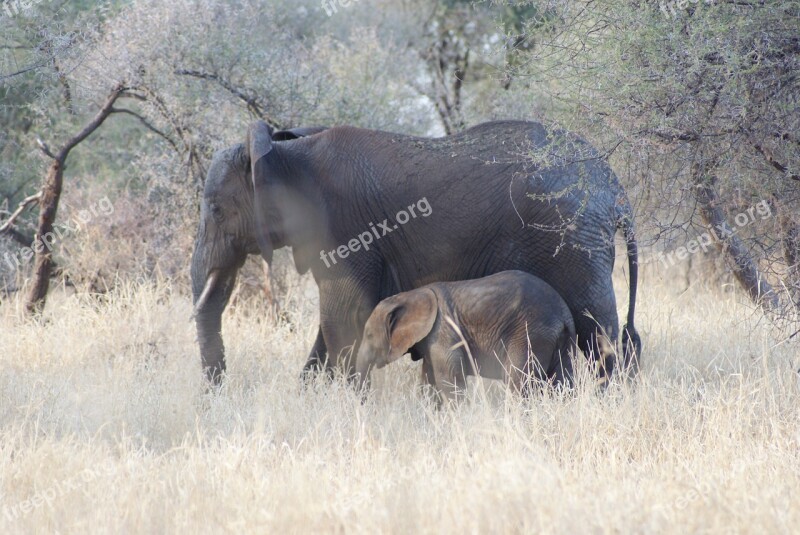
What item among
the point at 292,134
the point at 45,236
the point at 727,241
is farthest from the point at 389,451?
the point at 45,236

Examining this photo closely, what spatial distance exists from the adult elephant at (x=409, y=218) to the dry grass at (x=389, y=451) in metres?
0.68

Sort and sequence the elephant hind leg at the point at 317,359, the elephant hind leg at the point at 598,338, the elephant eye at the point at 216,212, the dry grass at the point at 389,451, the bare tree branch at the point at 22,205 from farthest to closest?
the bare tree branch at the point at 22,205 → the elephant hind leg at the point at 317,359 → the elephant eye at the point at 216,212 → the elephant hind leg at the point at 598,338 → the dry grass at the point at 389,451

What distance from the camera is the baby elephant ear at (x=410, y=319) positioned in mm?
6508

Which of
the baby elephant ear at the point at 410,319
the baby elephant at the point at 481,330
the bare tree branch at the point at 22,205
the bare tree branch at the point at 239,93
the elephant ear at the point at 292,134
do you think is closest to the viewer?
the baby elephant at the point at 481,330

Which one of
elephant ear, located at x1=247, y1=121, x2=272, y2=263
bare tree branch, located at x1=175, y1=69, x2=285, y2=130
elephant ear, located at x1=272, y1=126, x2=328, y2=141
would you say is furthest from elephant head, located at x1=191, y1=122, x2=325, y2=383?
bare tree branch, located at x1=175, y1=69, x2=285, y2=130

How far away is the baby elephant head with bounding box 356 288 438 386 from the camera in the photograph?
6.52 m

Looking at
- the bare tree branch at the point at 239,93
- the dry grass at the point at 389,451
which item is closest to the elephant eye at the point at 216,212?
the dry grass at the point at 389,451

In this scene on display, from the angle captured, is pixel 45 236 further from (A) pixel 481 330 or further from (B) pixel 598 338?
(B) pixel 598 338

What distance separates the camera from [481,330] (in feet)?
21.3

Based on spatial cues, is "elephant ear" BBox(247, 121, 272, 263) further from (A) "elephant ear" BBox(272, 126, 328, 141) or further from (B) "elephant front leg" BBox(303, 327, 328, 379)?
(B) "elephant front leg" BBox(303, 327, 328, 379)

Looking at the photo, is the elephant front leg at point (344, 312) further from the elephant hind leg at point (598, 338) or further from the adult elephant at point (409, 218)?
the elephant hind leg at point (598, 338)

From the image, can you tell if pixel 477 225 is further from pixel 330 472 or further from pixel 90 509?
pixel 90 509

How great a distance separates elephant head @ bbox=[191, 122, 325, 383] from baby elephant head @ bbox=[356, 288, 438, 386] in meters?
0.90

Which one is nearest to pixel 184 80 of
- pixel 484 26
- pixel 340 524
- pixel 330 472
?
Answer: pixel 330 472
